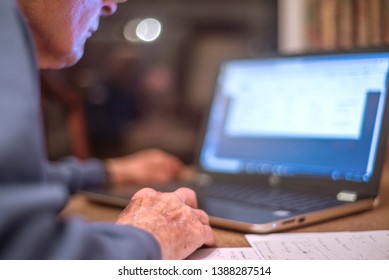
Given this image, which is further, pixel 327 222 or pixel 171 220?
pixel 327 222

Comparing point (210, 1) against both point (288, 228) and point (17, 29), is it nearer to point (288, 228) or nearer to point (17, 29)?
point (288, 228)

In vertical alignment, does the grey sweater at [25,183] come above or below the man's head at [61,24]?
below

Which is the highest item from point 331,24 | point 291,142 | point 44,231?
point 331,24

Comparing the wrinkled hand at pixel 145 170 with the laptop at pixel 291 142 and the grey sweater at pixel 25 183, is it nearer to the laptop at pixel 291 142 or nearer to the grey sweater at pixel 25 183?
the laptop at pixel 291 142

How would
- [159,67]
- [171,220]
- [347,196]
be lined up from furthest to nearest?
1. [159,67]
2. [347,196]
3. [171,220]

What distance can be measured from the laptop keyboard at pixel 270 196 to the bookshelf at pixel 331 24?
0.32 meters

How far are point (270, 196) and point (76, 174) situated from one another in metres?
0.48

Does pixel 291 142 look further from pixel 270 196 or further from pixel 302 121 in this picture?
pixel 270 196

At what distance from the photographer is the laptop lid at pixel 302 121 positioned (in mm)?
854

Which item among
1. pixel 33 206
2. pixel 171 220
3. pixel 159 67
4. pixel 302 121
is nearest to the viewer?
pixel 33 206

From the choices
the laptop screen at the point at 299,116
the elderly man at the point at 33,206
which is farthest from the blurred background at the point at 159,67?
the elderly man at the point at 33,206

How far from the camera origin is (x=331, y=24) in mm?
1313

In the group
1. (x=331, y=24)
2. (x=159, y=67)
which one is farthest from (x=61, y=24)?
(x=159, y=67)
